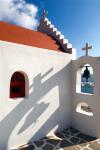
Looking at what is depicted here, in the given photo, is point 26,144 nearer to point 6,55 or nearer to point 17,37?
point 6,55

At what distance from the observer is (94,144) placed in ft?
28.1

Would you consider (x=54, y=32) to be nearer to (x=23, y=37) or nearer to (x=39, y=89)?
(x=23, y=37)

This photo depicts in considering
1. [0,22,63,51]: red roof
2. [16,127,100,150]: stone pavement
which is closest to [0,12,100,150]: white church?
[0,22,63,51]: red roof

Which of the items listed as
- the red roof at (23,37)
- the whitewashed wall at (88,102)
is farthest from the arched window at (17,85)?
the whitewashed wall at (88,102)

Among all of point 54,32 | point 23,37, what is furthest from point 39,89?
point 54,32

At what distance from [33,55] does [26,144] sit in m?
4.62

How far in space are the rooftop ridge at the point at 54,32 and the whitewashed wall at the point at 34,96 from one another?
3.22 ft

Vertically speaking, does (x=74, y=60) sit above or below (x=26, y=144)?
above

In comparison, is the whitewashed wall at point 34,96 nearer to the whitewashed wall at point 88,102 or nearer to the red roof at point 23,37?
the whitewashed wall at point 88,102

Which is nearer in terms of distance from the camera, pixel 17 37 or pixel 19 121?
pixel 19 121

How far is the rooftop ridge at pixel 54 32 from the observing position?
11648mm

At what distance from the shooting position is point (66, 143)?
861cm

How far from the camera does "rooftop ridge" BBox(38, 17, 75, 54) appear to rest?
38.2 ft

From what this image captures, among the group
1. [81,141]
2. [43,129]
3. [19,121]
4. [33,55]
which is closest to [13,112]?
[19,121]
